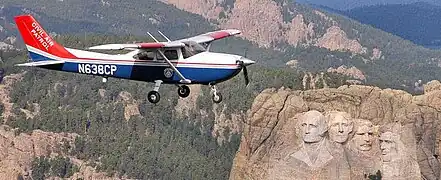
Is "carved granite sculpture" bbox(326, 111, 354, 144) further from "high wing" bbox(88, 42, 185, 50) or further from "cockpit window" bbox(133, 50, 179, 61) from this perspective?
"high wing" bbox(88, 42, 185, 50)

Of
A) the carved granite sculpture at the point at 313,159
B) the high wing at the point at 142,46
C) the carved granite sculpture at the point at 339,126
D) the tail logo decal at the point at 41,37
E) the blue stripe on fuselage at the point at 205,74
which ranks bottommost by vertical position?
the carved granite sculpture at the point at 313,159

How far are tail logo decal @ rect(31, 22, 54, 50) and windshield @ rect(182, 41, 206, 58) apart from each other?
927 cm

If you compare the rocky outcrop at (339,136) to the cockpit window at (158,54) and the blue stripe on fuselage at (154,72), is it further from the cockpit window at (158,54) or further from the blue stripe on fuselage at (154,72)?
the cockpit window at (158,54)

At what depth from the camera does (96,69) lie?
247ft

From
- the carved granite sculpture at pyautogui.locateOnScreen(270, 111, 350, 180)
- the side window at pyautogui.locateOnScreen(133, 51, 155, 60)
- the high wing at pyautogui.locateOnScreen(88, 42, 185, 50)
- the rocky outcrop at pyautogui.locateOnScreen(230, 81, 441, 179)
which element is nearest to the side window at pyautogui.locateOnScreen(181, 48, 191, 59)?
the high wing at pyautogui.locateOnScreen(88, 42, 185, 50)

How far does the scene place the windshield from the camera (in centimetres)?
7238

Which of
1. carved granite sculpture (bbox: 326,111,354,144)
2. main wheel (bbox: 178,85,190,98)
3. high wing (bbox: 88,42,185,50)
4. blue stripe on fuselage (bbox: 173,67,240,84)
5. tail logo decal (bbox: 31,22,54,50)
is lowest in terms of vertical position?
carved granite sculpture (bbox: 326,111,354,144)

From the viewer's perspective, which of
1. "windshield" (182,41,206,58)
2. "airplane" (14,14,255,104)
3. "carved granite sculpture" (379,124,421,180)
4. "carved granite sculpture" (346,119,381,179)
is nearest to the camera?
"airplane" (14,14,255,104)

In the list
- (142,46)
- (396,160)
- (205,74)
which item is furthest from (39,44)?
(396,160)

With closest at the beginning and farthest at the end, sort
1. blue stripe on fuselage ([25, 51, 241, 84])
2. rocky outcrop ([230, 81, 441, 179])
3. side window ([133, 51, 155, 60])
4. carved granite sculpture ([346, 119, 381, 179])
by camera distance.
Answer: blue stripe on fuselage ([25, 51, 241, 84])
side window ([133, 51, 155, 60])
rocky outcrop ([230, 81, 441, 179])
carved granite sculpture ([346, 119, 381, 179])

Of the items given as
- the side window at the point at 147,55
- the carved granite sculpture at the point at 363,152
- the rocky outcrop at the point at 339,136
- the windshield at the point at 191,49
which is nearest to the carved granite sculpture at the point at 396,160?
the rocky outcrop at the point at 339,136

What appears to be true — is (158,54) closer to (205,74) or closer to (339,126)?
(205,74)

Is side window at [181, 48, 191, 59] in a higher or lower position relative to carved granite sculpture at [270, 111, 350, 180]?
higher

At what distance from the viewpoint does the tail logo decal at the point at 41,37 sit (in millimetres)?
76188
